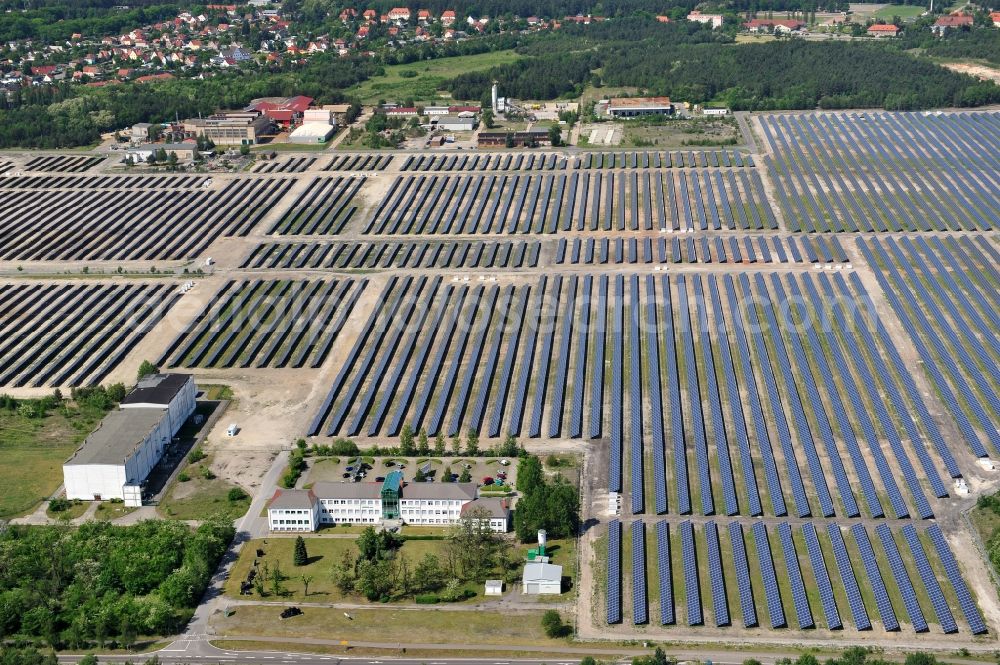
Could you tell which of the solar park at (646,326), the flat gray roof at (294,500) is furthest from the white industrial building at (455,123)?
the flat gray roof at (294,500)

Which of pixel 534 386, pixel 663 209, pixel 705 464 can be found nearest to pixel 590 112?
pixel 663 209

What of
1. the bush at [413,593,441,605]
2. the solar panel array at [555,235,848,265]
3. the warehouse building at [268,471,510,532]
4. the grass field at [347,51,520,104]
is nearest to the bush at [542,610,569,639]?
the bush at [413,593,441,605]

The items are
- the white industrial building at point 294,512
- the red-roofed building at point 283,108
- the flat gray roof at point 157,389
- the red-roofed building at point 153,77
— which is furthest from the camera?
the red-roofed building at point 153,77

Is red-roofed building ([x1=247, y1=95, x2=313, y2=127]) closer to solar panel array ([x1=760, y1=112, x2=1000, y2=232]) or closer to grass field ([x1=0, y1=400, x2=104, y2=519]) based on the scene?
solar panel array ([x1=760, y1=112, x2=1000, y2=232])

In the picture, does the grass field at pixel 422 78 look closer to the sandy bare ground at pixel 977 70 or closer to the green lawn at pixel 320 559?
the sandy bare ground at pixel 977 70

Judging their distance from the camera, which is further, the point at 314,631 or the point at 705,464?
the point at 705,464

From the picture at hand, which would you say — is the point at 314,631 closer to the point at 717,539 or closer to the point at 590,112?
the point at 717,539

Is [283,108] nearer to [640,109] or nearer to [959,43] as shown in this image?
[640,109]
